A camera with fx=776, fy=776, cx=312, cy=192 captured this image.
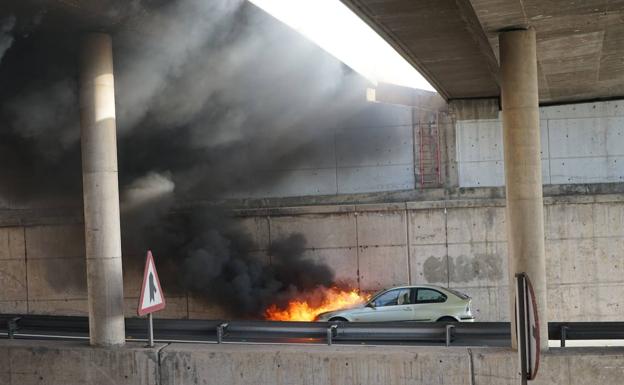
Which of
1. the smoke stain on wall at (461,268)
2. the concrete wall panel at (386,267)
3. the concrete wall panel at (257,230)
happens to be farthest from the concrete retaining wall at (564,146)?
the concrete wall panel at (257,230)

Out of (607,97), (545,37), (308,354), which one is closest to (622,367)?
(308,354)

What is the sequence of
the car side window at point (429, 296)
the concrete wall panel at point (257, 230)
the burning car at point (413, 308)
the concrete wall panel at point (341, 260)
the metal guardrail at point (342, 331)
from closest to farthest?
the metal guardrail at point (342, 331)
the burning car at point (413, 308)
the car side window at point (429, 296)
the concrete wall panel at point (341, 260)
the concrete wall panel at point (257, 230)

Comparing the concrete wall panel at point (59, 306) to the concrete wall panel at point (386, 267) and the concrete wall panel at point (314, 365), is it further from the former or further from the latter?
the concrete wall panel at point (314, 365)

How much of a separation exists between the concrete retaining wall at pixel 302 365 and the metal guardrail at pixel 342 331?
2.32 feet

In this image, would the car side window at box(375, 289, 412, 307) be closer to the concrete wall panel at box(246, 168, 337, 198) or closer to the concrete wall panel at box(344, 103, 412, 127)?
the concrete wall panel at box(246, 168, 337, 198)

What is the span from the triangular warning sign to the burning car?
637 cm

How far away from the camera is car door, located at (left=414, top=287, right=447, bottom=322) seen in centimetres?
1645

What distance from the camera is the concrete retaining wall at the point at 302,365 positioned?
9.99 metres

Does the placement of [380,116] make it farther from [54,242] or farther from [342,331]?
[342,331]

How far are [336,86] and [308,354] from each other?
11341 mm

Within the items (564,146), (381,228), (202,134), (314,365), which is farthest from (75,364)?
(564,146)

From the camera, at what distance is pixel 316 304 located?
63.4 ft

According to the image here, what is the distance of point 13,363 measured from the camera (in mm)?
11172

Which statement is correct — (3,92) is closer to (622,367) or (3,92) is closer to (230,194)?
(230,194)
